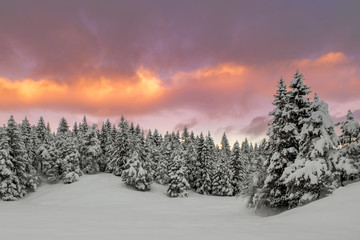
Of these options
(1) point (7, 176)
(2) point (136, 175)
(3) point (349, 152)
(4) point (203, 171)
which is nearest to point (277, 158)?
(3) point (349, 152)

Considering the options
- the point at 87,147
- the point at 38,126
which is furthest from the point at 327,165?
the point at 38,126

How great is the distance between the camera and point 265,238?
8.50 metres

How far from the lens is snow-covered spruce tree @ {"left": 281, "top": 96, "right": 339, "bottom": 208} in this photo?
1623 centimetres

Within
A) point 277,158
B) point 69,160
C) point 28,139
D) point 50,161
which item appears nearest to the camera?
point 277,158

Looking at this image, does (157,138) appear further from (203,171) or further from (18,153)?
(18,153)

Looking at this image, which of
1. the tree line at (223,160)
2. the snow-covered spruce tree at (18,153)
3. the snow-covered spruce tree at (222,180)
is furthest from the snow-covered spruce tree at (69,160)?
the snow-covered spruce tree at (222,180)

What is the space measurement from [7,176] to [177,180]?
30.8 m

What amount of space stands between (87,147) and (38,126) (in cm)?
2961

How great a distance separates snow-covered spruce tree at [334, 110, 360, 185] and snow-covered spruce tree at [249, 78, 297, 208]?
324 centimetres

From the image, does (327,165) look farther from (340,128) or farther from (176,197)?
(176,197)

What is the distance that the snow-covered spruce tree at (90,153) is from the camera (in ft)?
204

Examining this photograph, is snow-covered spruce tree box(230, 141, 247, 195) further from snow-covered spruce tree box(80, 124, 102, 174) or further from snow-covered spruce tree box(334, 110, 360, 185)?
snow-covered spruce tree box(334, 110, 360, 185)

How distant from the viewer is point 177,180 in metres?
50.2

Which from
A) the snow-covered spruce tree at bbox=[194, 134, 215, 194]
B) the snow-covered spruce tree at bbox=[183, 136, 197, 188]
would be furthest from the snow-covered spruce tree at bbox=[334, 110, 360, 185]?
the snow-covered spruce tree at bbox=[183, 136, 197, 188]
